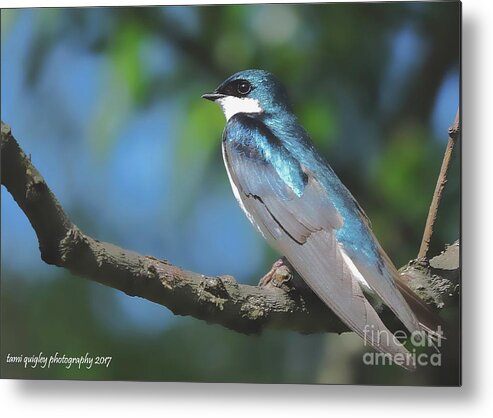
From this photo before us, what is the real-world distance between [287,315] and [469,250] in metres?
0.47

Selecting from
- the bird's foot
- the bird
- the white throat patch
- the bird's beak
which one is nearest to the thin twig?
the bird

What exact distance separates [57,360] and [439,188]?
3.51ft

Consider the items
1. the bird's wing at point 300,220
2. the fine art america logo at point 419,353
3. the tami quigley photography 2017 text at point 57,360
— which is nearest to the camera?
the bird's wing at point 300,220

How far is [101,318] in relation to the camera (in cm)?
212

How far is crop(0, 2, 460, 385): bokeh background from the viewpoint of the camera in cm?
204

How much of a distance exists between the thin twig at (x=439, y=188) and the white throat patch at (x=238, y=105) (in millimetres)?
481

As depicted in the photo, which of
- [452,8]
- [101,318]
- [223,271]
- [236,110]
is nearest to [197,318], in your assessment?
[223,271]

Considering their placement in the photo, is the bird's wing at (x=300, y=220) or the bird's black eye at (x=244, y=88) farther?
the bird's black eye at (x=244, y=88)

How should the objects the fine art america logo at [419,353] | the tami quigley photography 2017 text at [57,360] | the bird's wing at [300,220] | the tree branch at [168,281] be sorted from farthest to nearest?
the tami quigley photography 2017 text at [57,360], the fine art america logo at [419,353], the bird's wing at [300,220], the tree branch at [168,281]

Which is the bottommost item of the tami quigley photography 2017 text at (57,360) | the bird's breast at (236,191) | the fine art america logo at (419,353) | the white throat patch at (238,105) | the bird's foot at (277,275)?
the tami quigley photography 2017 text at (57,360)

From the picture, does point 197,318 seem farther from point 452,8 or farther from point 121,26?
point 452,8

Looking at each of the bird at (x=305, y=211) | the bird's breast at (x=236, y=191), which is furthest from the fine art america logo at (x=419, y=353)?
the bird's breast at (x=236, y=191)

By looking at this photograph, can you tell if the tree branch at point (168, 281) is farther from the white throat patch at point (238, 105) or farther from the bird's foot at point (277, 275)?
the white throat patch at point (238, 105)

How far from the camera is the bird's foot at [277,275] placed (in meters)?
1.96
